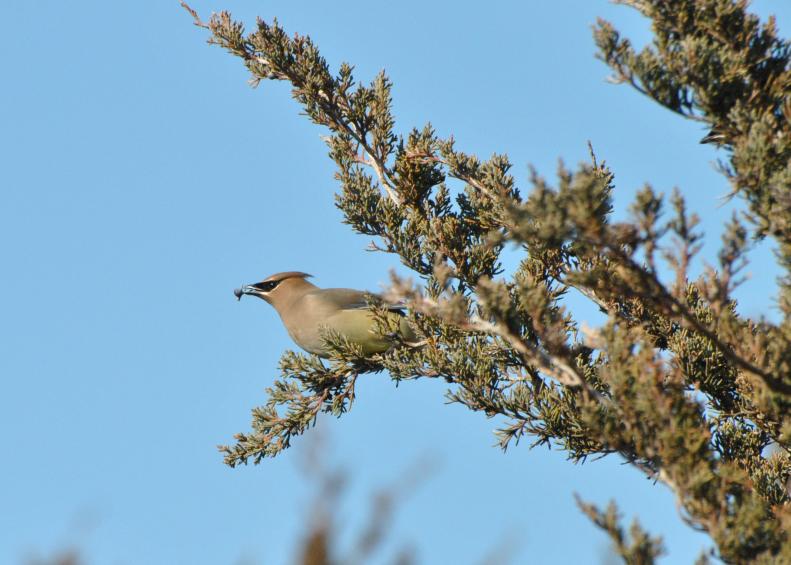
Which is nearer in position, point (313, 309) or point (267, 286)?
point (313, 309)

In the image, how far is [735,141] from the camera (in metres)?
3.12

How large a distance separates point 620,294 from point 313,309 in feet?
11.1

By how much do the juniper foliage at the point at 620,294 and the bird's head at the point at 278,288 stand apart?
179 centimetres

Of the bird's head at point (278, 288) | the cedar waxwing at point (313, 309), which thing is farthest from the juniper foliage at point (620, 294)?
the bird's head at point (278, 288)

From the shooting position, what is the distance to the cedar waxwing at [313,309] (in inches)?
231

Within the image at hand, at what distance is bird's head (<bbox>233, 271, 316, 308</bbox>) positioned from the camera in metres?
6.73

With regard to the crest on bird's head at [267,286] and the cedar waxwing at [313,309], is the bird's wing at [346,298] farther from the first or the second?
the crest on bird's head at [267,286]

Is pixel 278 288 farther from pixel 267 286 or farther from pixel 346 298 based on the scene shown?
pixel 346 298

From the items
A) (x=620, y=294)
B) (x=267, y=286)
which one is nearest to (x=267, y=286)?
(x=267, y=286)

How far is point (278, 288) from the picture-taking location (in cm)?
685

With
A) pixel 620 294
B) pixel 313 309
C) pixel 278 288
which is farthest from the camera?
pixel 278 288

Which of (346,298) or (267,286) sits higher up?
(267,286)

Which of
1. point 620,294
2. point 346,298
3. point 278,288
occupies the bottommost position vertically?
point 620,294

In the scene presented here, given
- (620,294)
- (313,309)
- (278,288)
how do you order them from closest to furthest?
(620,294) → (313,309) → (278,288)
